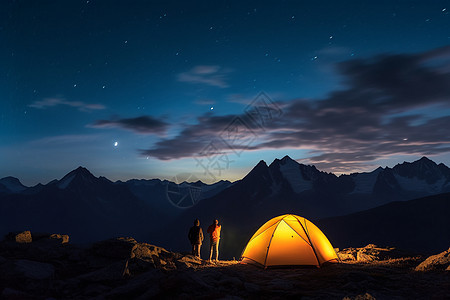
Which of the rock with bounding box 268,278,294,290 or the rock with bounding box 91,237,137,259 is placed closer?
the rock with bounding box 268,278,294,290

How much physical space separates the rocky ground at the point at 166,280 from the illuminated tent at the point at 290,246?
20.4 inches

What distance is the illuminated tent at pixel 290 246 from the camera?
1477 cm

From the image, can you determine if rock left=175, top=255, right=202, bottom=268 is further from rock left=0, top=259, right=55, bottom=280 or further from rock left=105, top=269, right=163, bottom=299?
rock left=0, top=259, right=55, bottom=280

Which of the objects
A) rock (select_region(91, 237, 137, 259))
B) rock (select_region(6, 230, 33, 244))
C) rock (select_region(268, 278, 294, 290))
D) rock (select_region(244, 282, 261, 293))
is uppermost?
rock (select_region(6, 230, 33, 244))

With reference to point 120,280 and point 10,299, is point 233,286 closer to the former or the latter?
point 120,280

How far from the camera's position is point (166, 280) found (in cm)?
923

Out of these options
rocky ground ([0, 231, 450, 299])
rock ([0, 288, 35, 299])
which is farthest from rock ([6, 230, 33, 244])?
rock ([0, 288, 35, 299])

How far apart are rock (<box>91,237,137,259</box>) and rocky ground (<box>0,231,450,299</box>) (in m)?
0.05

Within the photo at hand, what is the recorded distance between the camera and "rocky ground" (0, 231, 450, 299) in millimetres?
9016

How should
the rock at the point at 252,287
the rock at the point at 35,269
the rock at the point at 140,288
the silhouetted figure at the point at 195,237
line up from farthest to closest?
the silhouetted figure at the point at 195,237 → the rock at the point at 35,269 → the rock at the point at 252,287 → the rock at the point at 140,288

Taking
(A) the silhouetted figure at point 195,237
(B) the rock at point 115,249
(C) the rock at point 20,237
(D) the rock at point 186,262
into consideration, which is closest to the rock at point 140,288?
(B) the rock at point 115,249

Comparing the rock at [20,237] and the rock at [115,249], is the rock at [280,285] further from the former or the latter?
the rock at [20,237]

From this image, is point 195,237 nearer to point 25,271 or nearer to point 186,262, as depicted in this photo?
point 186,262

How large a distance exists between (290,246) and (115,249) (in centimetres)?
893
